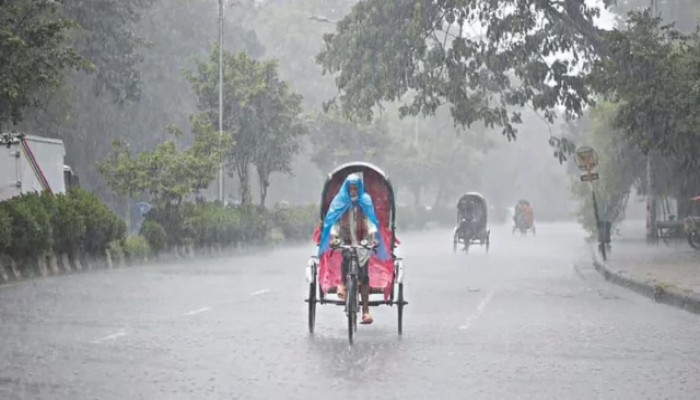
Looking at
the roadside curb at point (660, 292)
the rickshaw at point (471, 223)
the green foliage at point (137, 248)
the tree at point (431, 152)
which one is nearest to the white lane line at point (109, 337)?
the roadside curb at point (660, 292)

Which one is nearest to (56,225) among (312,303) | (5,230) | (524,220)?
(5,230)

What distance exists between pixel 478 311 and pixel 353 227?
176 inches

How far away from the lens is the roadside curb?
19203 mm

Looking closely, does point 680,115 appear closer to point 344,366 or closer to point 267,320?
point 267,320

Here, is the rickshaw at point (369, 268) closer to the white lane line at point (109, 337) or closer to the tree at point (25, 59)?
the white lane line at point (109, 337)

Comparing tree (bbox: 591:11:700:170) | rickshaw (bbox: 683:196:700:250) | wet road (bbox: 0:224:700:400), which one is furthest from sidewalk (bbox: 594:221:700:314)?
tree (bbox: 591:11:700:170)

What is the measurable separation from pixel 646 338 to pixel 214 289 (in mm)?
9577

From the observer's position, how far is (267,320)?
15.9m

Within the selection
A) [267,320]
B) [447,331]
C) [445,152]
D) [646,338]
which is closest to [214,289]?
[267,320]

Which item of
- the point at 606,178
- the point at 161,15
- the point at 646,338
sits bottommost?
the point at 646,338

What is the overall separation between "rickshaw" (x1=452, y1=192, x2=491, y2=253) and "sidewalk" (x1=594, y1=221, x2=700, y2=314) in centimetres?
530

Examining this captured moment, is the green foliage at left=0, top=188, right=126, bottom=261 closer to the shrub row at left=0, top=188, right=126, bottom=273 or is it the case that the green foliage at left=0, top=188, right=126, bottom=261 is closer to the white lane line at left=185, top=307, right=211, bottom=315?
the shrub row at left=0, top=188, right=126, bottom=273

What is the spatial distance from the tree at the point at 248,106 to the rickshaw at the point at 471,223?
8.60 meters

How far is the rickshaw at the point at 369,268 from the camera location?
14.1 meters
